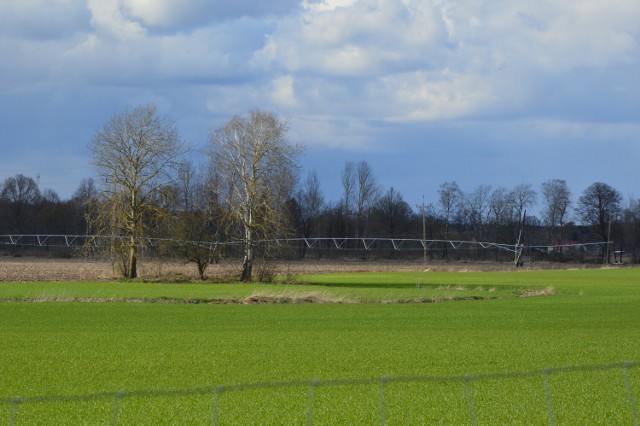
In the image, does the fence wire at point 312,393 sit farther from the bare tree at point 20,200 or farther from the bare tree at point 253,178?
the bare tree at point 20,200

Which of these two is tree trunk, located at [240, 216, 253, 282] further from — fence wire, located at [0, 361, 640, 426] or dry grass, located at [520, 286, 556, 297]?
fence wire, located at [0, 361, 640, 426]

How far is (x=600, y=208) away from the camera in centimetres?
14725

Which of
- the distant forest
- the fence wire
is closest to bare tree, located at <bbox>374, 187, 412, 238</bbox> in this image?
the distant forest

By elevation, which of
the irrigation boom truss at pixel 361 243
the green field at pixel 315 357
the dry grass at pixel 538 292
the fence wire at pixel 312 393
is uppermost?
the irrigation boom truss at pixel 361 243

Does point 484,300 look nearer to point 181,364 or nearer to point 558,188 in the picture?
point 181,364

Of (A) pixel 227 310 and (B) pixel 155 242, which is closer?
(A) pixel 227 310

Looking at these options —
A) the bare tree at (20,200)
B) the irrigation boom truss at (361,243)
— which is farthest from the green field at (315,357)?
the bare tree at (20,200)

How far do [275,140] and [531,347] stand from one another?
4232 centimetres

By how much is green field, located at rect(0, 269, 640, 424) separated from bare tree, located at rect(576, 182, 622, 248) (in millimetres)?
105107

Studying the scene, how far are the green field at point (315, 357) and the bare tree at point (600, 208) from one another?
345 feet

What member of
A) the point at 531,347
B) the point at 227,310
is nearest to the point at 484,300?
the point at 227,310

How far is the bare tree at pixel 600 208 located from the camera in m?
147

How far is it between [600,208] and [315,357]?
133 metres

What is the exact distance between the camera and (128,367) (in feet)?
66.2
